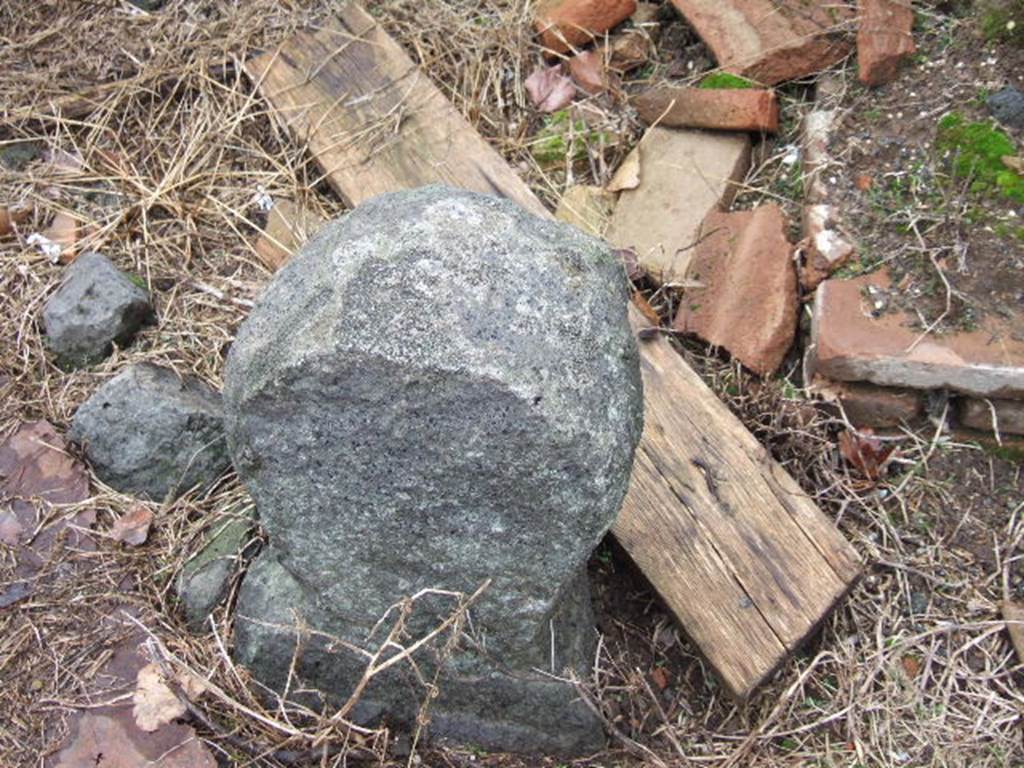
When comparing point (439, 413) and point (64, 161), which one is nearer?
point (439, 413)

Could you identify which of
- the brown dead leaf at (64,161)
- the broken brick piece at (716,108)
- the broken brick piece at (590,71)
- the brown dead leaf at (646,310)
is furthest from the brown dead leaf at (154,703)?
the broken brick piece at (590,71)

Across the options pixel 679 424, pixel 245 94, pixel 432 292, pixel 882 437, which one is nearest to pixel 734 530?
pixel 679 424

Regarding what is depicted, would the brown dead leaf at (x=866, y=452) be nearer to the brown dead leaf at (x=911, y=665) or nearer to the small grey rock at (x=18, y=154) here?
the brown dead leaf at (x=911, y=665)

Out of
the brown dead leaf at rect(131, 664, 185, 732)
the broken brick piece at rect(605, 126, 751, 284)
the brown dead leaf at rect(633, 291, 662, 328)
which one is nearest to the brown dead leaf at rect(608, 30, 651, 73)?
the broken brick piece at rect(605, 126, 751, 284)

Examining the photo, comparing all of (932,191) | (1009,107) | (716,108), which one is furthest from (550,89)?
(1009,107)

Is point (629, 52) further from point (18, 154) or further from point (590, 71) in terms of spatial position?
point (18, 154)

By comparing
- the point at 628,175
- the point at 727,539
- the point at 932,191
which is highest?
the point at 628,175
